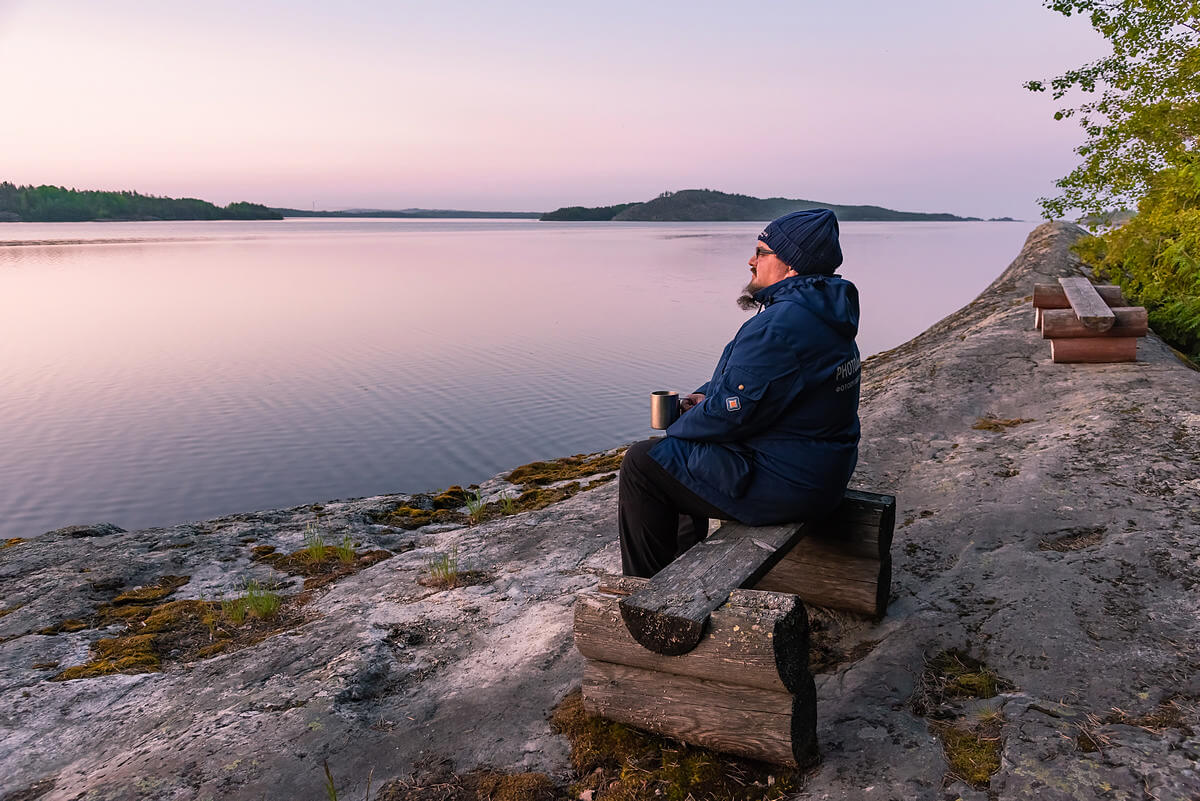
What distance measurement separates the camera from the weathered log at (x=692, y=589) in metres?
2.93

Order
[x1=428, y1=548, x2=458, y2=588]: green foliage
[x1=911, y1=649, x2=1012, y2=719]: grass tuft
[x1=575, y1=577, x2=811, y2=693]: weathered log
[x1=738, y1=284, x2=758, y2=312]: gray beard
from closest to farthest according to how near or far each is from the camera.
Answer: [x1=575, y1=577, x2=811, y2=693]: weathered log
[x1=911, y1=649, x2=1012, y2=719]: grass tuft
[x1=738, y1=284, x2=758, y2=312]: gray beard
[x1=428, y1=548, x2=458, y2=588]: green foliage

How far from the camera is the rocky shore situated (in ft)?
10.3

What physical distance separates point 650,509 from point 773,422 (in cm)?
75

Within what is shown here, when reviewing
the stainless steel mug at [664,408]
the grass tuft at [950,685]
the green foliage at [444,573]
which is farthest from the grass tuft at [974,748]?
the green foliage at [444,573]

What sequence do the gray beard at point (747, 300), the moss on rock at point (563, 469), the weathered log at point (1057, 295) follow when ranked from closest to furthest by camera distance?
1. the gray beard at point (747, 300)
2. the moss on rock at point (563, 469)
3. the weathered log at point (1057, 295)

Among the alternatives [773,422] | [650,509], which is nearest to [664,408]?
[650,509]

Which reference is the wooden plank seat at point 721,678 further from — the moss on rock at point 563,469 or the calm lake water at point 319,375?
the calm lake water at point 319,375

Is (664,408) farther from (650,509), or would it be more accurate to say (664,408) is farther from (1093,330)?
(1093,330)

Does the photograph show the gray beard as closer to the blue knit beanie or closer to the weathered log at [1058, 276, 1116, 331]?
the blue knit beanie

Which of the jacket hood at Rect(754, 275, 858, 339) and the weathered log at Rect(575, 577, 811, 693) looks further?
the jacket hood at Rect(754, 275, 858, 339)

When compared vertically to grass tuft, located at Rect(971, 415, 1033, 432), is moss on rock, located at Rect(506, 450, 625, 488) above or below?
below

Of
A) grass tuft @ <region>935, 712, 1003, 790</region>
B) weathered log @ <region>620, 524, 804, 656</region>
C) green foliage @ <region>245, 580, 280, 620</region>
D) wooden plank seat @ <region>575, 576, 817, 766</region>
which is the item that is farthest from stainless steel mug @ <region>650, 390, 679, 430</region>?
green foliage @ <region>245, 580, 280, 620</region>

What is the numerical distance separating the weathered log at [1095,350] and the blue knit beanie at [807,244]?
605 cm

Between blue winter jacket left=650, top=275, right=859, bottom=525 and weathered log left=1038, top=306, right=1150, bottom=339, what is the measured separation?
5.89m
